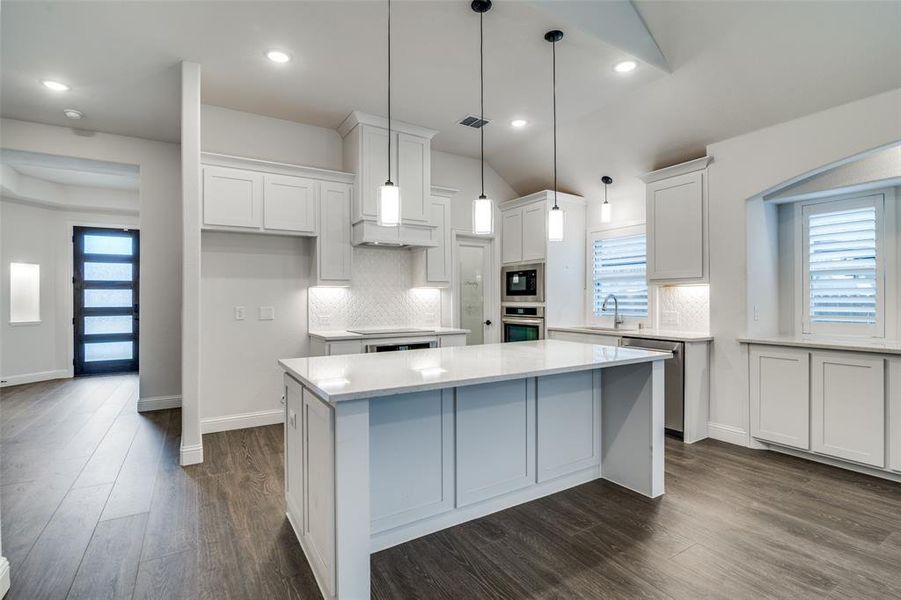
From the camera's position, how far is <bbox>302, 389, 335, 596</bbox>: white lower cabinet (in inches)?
69.4

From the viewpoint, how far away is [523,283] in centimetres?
548

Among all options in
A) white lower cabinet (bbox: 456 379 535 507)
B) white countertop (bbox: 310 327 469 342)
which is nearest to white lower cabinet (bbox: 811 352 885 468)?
white lower cabinet (bbox: 456 379 535 507)

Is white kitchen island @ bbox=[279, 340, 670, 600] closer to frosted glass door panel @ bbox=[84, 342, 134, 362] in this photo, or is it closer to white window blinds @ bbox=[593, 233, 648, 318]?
white window blinds @ bbox=[593, 233, 648, 318]

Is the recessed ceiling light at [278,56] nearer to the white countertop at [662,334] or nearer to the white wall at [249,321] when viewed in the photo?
the white wall at [249,321]

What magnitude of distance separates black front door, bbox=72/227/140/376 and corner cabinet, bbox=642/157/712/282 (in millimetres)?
7905

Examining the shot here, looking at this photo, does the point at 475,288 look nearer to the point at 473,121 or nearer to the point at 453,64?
the point at 473,121

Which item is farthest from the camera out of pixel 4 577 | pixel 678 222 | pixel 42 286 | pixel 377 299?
pixel 42 286

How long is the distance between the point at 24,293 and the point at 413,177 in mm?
6165

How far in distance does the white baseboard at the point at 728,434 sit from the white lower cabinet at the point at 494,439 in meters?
Result: 2.24

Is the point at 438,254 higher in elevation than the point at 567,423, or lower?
higher

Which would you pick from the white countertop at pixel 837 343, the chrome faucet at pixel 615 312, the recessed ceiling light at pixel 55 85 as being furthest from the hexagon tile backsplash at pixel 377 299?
the white countertop at pixel 837 343

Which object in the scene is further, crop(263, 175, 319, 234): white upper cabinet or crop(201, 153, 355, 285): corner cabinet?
crop(263, 175, 319, 234): white upper cabinet

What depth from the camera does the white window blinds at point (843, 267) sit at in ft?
11.5

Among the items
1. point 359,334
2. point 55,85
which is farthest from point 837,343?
point 55,85
